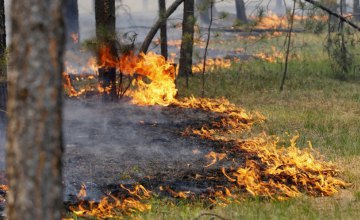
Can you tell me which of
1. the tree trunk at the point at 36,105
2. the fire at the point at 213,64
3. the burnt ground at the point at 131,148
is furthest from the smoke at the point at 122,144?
the fire at the point at 213,64

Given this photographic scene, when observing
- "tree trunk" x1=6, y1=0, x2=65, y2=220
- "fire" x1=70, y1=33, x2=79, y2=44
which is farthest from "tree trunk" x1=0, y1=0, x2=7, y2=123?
"fire" x1=70, y1=33, x2=79, y2=44

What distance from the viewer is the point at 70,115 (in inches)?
418

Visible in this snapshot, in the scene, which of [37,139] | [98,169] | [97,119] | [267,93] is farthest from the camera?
[267,93]

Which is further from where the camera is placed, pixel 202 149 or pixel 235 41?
pixel 235 41

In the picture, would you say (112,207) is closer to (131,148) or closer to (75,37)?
(131,148)

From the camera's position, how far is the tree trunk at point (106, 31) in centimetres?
1148

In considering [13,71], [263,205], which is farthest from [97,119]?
[13,71]

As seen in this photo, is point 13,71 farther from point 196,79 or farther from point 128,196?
point 196,79

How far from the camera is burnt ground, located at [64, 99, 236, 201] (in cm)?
703

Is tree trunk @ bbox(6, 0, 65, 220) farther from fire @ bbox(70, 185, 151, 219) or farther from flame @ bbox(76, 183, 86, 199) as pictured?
flame @ bbox(76, 183, 86, 199)

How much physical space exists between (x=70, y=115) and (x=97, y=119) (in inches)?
23.2

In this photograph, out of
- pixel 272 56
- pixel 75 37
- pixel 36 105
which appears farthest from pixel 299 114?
pixel 75 37

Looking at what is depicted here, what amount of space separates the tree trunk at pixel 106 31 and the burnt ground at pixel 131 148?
60cm

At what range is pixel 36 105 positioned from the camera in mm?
2920
